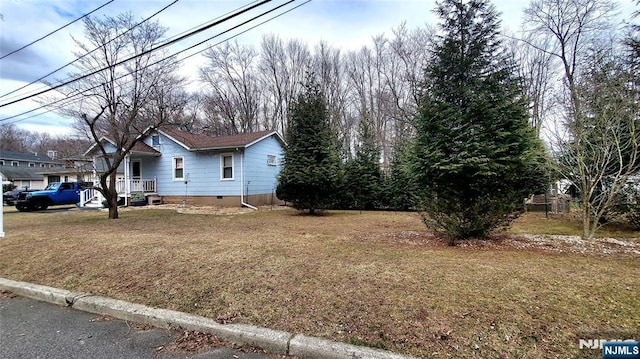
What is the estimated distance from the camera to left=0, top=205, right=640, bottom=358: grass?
2566mm

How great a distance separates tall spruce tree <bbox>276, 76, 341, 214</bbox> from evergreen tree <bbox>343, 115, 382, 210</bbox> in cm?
328

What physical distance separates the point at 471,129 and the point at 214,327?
5.43 metres

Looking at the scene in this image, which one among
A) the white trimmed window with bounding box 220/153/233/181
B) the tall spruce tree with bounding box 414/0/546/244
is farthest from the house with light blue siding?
the tall spruce tree with bounding box 414/0/546/244

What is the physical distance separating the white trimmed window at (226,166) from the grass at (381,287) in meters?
10.7

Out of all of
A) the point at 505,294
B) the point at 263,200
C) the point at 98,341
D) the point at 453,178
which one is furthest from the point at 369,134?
the point at 98,341

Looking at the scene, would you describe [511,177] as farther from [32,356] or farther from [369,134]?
[369,134]

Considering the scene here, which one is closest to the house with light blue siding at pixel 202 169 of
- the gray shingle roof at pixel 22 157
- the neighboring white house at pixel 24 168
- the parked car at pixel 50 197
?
the parked car at pixel 50 197

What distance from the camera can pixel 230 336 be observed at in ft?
9.26

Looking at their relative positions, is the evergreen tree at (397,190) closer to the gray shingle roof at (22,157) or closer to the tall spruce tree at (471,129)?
the tall spruce tree at (471,129)

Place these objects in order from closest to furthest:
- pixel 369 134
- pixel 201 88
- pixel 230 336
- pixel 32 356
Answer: pixel 32 356 → pixel 230 336 → pixel 369 134 → pixel 201 88

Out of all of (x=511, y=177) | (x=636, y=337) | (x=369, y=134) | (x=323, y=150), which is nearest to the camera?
(x=636, y=337)

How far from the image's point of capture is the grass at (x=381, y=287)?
8.42ft

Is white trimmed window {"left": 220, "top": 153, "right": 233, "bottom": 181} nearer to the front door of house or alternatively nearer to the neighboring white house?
the front door of house

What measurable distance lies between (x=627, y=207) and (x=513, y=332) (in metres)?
8.13
